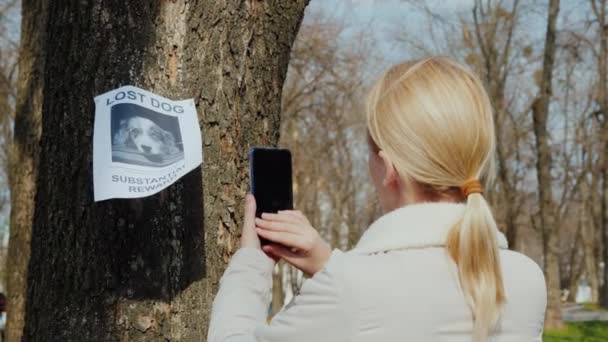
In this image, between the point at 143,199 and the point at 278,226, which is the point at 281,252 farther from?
the point at 143,199

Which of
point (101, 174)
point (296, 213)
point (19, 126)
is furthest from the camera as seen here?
point (19, 126)

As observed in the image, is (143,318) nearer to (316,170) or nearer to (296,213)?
(296,213)

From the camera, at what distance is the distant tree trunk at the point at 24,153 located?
8.45 metres

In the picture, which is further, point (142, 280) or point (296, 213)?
point (142, 280)

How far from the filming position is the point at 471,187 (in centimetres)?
162

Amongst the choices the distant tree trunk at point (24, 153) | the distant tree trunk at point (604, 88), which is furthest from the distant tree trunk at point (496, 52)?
the distant tree trunk at point (24, 153)

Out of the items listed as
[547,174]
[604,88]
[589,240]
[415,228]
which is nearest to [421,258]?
[415,228]

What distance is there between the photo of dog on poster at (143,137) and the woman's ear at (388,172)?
850 millimetres

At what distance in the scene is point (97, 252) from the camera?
7.81 ft

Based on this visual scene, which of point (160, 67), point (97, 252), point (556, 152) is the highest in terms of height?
point (556, 152)

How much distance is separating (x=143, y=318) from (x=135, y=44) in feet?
2.68

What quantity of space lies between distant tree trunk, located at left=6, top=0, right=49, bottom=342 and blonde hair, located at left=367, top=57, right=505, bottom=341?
726 cm

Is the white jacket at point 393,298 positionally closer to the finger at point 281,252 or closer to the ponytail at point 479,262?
the ponytail at point 479,262

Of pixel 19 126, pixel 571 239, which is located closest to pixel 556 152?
pixel 571 239
